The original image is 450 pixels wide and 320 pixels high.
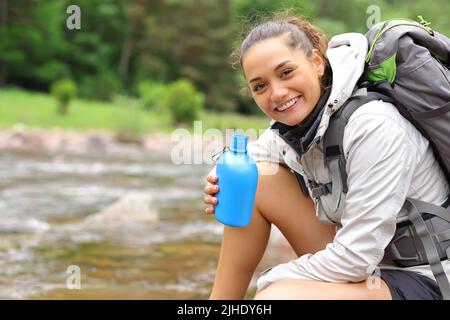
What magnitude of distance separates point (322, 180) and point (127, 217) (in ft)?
11.3

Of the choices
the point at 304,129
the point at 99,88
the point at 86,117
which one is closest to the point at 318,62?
the point at 304,129

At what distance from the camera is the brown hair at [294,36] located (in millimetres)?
1763

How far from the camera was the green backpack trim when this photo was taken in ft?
5.44

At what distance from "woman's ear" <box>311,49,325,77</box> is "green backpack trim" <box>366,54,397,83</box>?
16 cm

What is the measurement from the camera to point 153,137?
1431 cm

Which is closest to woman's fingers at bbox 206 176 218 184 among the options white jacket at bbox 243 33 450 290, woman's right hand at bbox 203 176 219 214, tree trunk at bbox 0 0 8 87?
woman's right hand at bbox 203 176 219 214

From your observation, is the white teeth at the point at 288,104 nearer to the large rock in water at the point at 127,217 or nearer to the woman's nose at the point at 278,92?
the woman's nose at the point at 278,92

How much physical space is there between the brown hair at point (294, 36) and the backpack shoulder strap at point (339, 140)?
15cm

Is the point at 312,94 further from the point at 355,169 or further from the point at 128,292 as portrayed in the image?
the point at 128,292

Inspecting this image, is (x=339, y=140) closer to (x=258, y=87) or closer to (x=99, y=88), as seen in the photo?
(x=258, y=87)

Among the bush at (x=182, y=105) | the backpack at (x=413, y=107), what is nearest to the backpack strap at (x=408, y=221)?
the backpack at (x=413, y=107)

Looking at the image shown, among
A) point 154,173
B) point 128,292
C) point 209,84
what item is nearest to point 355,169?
point 128,292

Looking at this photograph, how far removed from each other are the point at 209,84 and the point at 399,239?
24.5 m

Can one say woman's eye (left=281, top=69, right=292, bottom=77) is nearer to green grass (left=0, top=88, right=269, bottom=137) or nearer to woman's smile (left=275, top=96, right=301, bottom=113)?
woman's smile (left=275, top=96, right=301, bottom=113)
